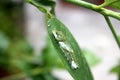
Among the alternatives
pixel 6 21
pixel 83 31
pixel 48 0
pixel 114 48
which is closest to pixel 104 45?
pixel 114 48

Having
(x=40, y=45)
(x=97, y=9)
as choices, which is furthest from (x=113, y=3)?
(x=40, y=45)

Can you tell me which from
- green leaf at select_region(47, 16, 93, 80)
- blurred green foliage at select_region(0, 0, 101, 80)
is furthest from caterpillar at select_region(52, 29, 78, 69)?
blurred green foliage at select_region(0, 0, 101, 80)

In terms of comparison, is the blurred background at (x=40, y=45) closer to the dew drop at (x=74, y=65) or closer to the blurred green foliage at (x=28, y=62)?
the blurred green foliage at (x=28, y=62)

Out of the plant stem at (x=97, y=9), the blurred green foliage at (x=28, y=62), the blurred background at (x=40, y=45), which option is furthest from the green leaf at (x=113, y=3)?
the blurred green foliage at (x=28, y=62)

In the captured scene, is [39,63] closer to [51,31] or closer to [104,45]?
[51,31]

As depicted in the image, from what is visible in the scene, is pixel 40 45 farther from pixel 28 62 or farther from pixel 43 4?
pixel 43 4
